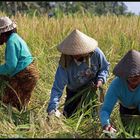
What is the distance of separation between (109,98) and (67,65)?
0.71m

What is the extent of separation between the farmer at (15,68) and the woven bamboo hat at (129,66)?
1464 millimetres

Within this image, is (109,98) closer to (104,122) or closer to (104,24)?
(104,122)

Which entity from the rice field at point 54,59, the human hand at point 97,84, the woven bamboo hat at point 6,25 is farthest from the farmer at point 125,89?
the woven bamboo hat at point 6,25

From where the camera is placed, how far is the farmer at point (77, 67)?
4.11 metres

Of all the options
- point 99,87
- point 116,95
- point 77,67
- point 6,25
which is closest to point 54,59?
point 6,25

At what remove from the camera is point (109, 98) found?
3594 millimetres

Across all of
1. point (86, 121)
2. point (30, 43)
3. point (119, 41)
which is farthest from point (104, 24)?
point (86, 121)

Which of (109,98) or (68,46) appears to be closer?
(109,98)

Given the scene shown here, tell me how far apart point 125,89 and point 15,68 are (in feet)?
5.08

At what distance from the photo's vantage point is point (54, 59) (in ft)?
21.2

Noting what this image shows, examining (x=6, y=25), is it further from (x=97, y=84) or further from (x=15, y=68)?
(x=97, y=84)

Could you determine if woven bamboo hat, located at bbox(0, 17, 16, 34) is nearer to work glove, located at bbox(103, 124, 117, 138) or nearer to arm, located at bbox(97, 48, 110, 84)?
arm, located at bbox(97, 48, 110, 84)

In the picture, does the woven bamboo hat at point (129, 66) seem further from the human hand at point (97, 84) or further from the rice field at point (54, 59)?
the human hand at point (97, 84)

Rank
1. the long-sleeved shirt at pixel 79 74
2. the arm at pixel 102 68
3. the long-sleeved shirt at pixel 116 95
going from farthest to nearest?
the arm at pixel 102 68
the long-sleeved shirt at pixel 79 74
the long-sleeved shirt at pixel 116 95
